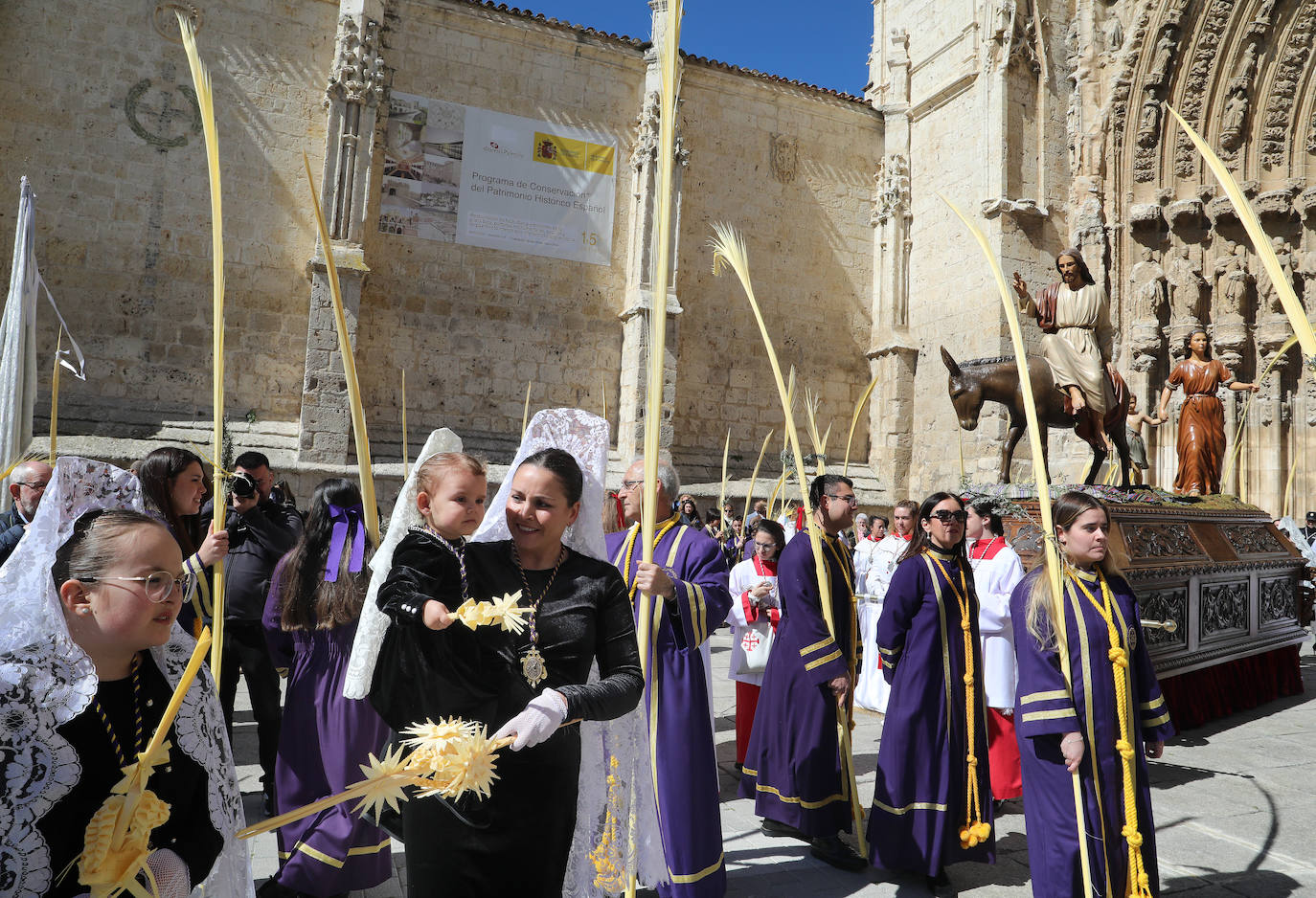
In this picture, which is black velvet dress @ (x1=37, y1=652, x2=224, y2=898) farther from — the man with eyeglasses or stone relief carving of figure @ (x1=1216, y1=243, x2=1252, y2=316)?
stone relief carving of figure @ (x1=1216, y1=243, x2=1252, y2=316)

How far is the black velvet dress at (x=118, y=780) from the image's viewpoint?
144 centimetres

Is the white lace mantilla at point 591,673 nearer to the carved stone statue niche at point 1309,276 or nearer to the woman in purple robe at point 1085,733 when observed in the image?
the woman in purple robe at point 1085,733

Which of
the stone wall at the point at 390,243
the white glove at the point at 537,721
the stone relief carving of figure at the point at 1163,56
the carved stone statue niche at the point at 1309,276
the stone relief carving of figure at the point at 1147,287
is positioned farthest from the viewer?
the stone relief carving of figure at the point at 1163,56

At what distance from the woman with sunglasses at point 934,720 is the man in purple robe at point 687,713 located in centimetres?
83

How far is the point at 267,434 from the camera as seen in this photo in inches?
508

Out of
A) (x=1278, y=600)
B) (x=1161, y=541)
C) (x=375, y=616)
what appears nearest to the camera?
(x=375, y=616)

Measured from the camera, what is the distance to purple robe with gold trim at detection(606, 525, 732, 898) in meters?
3.21

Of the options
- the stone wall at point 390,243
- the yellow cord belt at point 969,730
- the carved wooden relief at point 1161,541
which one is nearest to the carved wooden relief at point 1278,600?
the carved wooden relief at point 1161,541

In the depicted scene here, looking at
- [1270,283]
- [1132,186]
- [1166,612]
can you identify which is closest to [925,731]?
[1166,612]

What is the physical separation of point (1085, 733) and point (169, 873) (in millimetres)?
2740

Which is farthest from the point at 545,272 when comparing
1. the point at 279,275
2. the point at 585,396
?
the point at 279,275

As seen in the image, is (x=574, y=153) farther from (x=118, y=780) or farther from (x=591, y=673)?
(x=118, y=780)

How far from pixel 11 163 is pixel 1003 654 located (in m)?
13.9

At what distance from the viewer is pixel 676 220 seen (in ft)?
49.3
